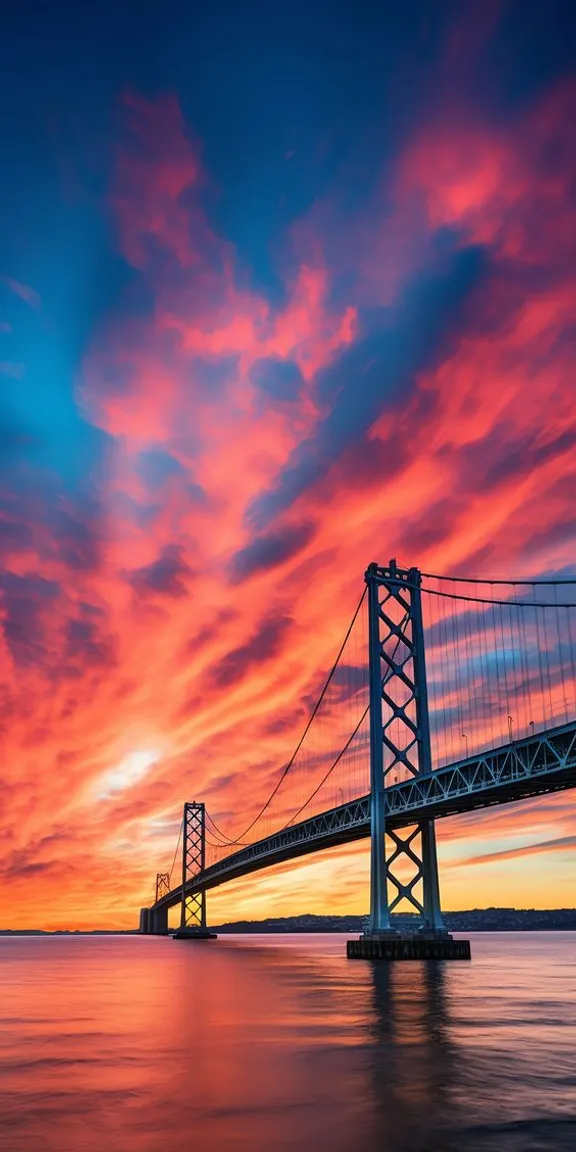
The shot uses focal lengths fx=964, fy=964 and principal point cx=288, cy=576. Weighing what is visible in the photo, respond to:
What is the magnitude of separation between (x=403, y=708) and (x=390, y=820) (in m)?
6.87

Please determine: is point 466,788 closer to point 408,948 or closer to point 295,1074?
point 408,948

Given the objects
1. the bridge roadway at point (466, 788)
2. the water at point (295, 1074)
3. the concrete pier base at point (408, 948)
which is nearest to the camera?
the water at point (295, 1074)

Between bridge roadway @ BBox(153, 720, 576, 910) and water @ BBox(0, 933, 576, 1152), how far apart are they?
9500mm

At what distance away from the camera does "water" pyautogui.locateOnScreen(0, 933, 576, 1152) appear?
1194 cm

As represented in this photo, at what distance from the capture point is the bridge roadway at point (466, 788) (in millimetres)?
40344

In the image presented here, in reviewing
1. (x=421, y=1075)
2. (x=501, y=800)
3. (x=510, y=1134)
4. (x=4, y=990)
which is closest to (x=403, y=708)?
(x=501, y=800)

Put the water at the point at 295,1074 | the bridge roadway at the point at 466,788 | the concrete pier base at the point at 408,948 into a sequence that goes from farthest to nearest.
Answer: the concrete pier base at the point at 408,948, the bridge roadway at the point at 466,788, the water at the point at 295,1074

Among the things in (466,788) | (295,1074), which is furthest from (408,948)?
(295,1074)

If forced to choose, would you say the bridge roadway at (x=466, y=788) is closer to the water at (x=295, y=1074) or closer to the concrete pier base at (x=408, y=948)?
the concrete pier base at (x=408, y=948)

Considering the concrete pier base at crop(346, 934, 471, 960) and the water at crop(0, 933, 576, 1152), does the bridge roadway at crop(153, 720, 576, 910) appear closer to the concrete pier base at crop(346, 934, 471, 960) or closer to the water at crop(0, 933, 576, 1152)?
the concrete pier base at crop(346, 934, 471, 960)

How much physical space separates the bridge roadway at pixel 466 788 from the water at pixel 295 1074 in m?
9.50

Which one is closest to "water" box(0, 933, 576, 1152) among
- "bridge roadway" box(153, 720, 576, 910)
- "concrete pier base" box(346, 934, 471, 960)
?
"bridge roadway" box(153, 720, 576, 910)

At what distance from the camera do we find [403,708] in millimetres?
58969

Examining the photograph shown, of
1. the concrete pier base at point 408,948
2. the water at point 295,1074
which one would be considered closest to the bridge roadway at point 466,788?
the concrete pier base at point 408,948
